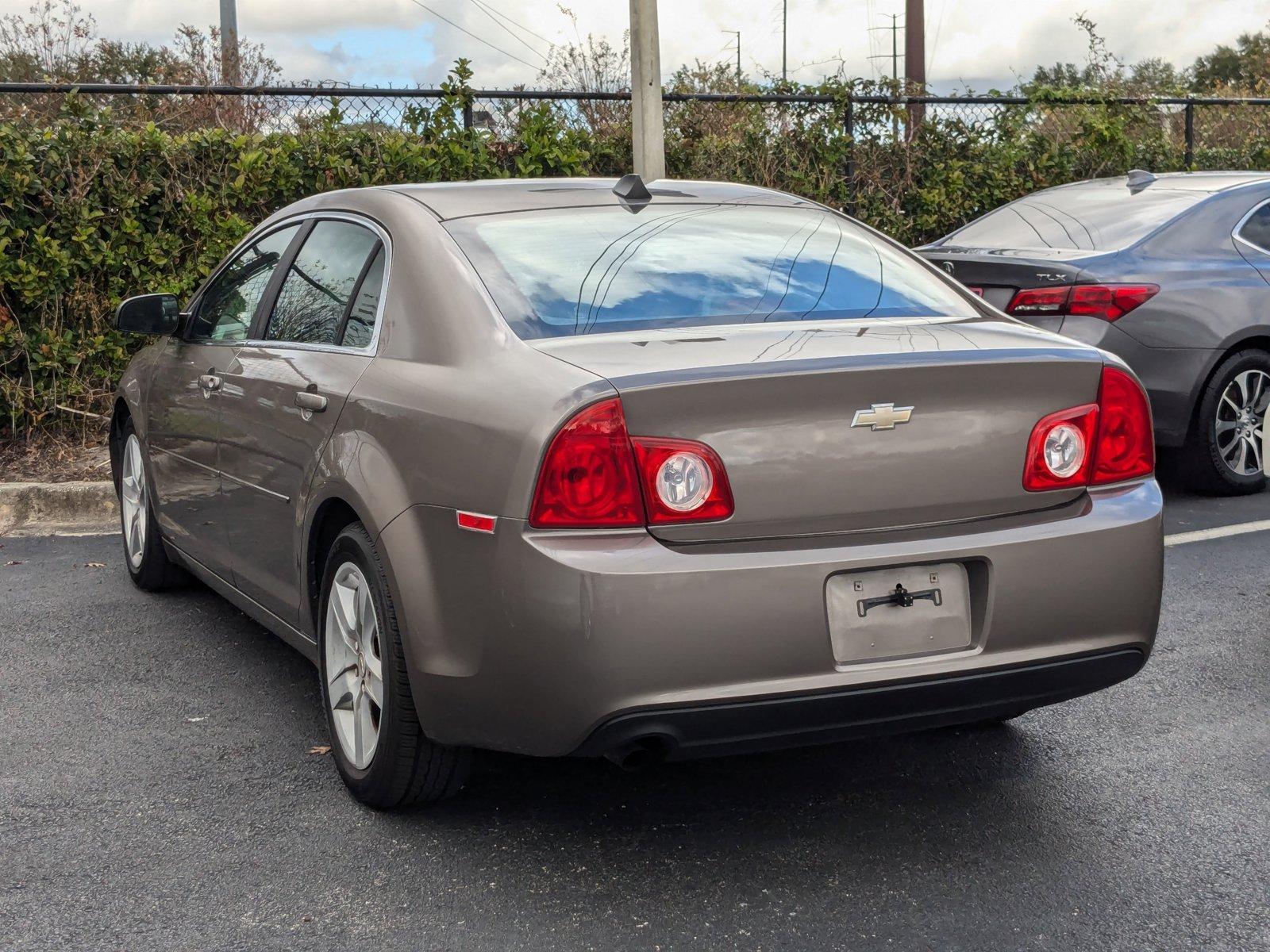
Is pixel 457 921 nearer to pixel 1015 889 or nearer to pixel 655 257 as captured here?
pixel 1015 889

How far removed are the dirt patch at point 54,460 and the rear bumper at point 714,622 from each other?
5.53 m

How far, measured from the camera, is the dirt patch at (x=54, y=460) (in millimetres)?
8281

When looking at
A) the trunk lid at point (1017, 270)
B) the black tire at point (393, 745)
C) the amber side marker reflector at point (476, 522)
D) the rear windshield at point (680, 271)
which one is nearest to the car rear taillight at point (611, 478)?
the amber side marker reflector at point (476, 522)

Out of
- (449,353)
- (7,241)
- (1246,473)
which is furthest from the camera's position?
(7,241)

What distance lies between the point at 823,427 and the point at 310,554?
1535 millimetres

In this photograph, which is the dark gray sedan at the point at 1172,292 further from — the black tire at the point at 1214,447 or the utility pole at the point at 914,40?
the utility pole at the point at 914,40

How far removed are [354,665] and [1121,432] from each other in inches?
77.7

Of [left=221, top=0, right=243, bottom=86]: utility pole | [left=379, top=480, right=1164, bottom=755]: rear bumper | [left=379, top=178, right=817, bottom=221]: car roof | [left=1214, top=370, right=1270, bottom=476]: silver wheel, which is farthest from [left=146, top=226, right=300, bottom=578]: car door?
[left=221, top=0, right=243, bottom=86]: utility pole

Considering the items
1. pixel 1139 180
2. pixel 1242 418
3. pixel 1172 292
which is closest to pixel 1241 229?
pixel 1139 180

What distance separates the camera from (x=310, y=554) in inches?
155

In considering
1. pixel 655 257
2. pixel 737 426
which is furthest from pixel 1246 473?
pixel 737 426

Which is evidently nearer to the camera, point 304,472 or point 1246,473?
point 304,472

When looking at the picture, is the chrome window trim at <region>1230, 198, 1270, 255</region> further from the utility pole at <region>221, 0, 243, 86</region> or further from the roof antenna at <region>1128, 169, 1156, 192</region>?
the utility pole at <region>221, 0, 243, 86</region>

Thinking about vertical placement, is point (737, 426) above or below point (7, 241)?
below
